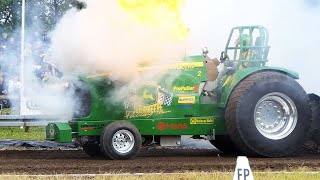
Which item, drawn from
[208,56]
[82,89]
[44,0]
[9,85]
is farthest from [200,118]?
[44,0]

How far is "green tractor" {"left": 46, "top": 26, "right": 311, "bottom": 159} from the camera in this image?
14.1 metres

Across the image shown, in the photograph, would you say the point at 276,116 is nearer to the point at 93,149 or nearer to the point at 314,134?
the point at 314,134

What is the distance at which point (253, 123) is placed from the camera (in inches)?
563

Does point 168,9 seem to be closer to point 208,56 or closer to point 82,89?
point 208,56

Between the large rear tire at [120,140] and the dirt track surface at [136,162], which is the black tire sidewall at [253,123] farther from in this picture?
the large rear tire at [120,140]

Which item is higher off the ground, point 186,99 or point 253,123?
point 186,99

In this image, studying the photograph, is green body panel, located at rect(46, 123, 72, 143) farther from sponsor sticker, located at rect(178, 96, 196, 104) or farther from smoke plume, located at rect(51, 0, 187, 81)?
sponsor sticker, located at rect(178, 96, 196, 104)

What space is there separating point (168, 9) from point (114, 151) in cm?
293

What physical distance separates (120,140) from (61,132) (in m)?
1.05

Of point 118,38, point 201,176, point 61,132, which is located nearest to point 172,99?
point 118,38

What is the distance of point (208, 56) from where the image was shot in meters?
15.0

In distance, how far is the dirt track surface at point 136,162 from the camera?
11953 mm

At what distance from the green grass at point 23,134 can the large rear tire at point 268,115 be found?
564 cm

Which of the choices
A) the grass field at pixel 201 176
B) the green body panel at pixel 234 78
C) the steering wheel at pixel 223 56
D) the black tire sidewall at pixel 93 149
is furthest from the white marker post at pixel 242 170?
the steering wheel at pixel 223 56
